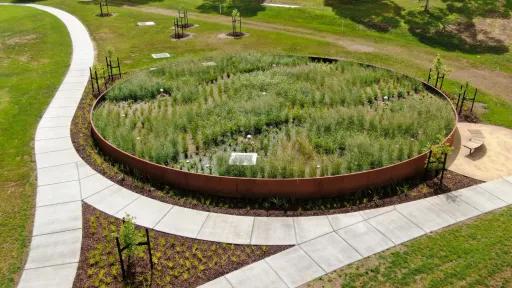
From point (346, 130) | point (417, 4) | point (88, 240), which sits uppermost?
point (417, 4)

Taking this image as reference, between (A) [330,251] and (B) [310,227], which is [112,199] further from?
(A) [330,251]

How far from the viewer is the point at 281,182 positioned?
12.4 m

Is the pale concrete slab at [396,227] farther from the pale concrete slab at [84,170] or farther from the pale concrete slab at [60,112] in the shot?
the pale concrete slab at [60,112]

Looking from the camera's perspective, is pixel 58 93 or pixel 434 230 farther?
pixel 58 93

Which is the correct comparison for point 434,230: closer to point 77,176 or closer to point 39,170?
point 77,176

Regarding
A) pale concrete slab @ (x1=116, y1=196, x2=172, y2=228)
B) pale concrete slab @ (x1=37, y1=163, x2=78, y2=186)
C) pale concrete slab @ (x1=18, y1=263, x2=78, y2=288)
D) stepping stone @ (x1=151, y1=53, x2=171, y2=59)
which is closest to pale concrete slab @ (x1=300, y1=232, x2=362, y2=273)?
pale concrete slab @ (x1=116, y1=196, x2=172, y2=228)

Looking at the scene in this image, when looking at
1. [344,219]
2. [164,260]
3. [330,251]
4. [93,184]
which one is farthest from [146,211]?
[344,219]

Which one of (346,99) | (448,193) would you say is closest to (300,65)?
(346,99)

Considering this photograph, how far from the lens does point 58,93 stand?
67.7ft

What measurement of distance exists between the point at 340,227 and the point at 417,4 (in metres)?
30.6

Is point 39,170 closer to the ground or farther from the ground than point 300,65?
closer to the ground

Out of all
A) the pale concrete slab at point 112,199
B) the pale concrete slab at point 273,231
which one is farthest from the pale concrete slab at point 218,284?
the pale concrete slab at point 112,199

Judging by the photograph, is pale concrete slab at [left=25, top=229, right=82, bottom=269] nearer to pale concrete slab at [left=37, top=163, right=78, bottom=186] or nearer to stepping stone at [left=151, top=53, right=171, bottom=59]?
pale concrete slab at [left=37, top=163, right=78, bottom=186]

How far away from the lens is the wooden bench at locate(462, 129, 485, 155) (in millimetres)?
15289
